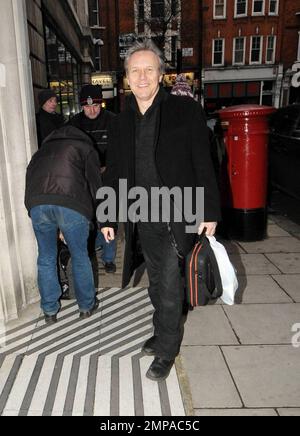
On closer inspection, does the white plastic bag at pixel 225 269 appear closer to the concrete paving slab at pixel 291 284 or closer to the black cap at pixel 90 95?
the concrete paving slab at pixel 291 284

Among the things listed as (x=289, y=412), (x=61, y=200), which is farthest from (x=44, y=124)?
(x=289, y=412)

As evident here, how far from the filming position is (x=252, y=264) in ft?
15.1

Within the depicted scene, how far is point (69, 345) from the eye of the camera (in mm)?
3098

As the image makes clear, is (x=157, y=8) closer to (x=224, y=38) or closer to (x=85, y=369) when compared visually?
(x=224, y=38)

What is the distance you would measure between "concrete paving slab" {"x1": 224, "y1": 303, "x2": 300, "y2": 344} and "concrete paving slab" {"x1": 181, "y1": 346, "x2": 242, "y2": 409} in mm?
355

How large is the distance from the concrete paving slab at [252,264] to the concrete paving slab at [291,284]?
16 cm

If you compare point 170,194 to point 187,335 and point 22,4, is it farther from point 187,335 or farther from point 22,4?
point 22,4

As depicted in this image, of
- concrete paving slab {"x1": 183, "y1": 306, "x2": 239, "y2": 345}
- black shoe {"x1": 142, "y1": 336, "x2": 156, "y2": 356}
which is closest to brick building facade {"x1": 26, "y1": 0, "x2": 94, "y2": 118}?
concrete paving slab {"x1": 183, "y1": 306, "x2": 239, "y2": 345}

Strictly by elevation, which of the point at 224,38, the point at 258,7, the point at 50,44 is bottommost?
the point at 50,44

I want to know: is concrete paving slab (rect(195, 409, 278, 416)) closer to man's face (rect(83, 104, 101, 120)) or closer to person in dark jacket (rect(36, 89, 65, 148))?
man's face (rect(83, 104, 101, 120))

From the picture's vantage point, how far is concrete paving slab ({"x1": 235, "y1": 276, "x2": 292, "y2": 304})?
3729mm

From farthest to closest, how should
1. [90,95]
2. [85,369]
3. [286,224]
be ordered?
[286,224] < [90,95] < [85,369]

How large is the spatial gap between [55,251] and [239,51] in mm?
30734
